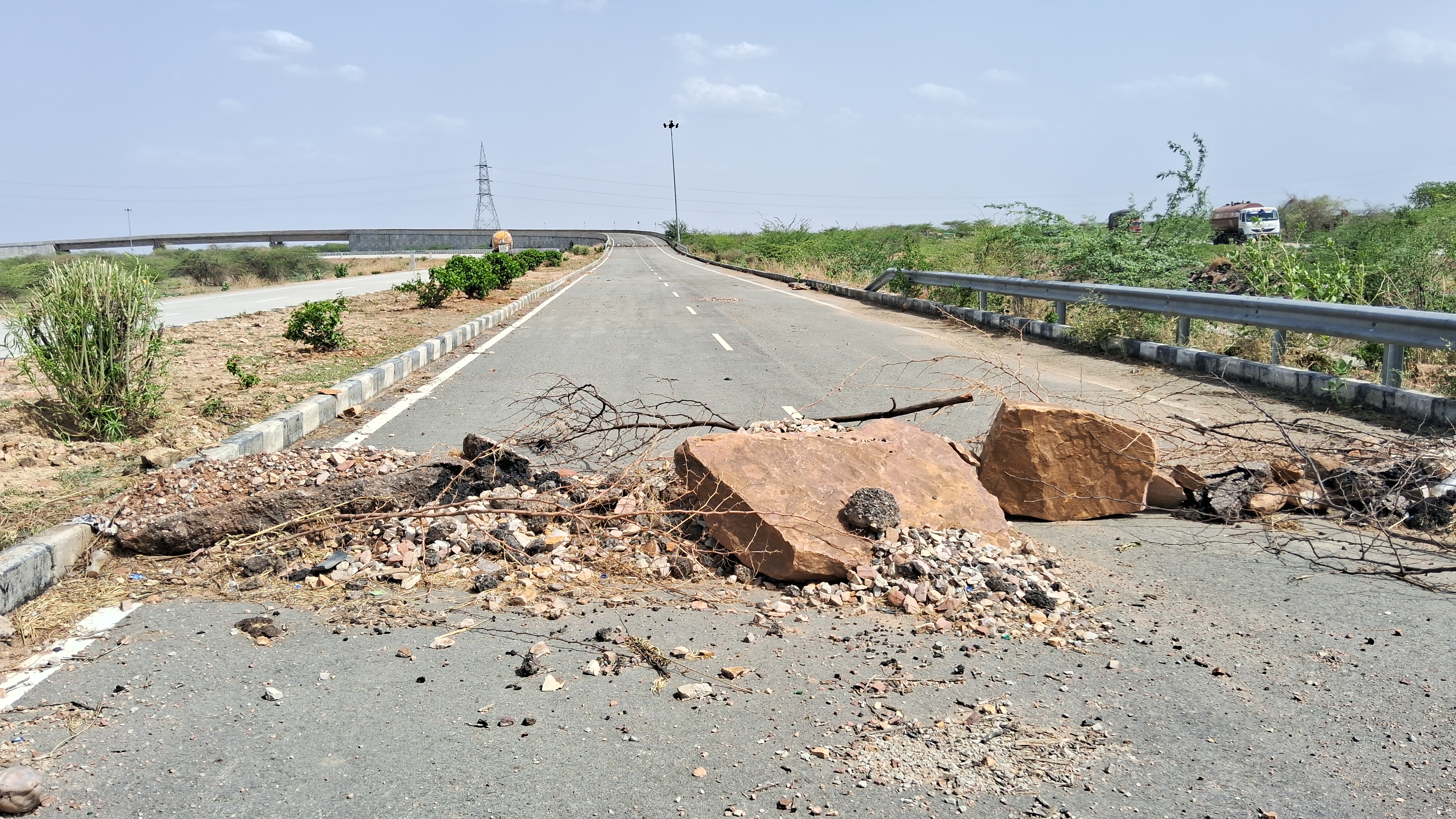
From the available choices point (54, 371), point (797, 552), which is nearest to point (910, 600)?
point (797, 552)

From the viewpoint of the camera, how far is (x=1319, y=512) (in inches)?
223

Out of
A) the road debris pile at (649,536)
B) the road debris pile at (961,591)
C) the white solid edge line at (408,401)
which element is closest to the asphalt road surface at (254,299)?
the white solid edge line at (408,401)

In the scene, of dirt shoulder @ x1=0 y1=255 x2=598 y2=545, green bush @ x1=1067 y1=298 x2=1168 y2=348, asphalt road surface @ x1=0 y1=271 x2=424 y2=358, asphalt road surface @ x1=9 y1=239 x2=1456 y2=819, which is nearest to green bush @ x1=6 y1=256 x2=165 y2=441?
dirt shoulder @ x1=0 y1=255 x2=598 y2=545

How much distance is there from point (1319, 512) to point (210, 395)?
868 cm

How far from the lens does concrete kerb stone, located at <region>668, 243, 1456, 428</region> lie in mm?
8031

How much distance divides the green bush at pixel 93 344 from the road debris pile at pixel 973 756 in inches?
263

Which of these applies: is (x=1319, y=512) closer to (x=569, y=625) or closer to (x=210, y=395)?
(x=569, y=625)

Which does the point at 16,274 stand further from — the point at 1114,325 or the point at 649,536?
the point at 649,536

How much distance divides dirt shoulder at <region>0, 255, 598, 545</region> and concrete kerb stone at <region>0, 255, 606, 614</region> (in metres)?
0.19

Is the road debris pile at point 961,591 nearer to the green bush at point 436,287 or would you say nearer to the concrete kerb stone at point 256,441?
the concrete kerb stone at point 256,441

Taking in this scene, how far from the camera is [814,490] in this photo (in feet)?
16.3

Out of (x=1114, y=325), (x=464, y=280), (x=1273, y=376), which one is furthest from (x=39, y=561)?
(x=464, y=280)

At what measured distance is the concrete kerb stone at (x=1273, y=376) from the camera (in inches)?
316

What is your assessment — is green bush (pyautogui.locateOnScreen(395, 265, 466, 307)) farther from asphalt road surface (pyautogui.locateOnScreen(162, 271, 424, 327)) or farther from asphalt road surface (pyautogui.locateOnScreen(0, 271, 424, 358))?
asphalt road surface (pyautogui.locateOnScreen(162, 271, 424, 327))
